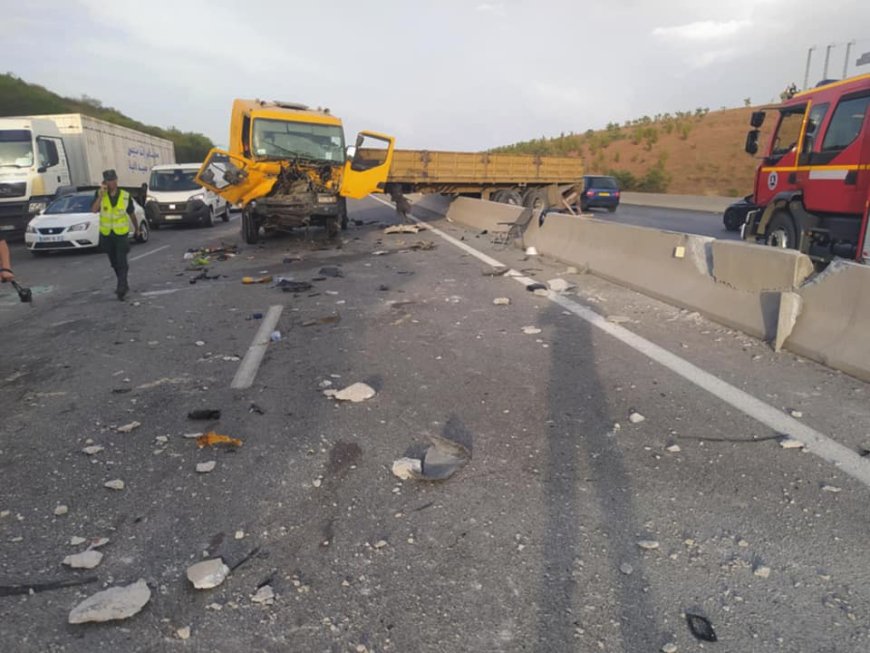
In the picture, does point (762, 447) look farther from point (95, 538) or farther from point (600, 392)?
point (95, 538)

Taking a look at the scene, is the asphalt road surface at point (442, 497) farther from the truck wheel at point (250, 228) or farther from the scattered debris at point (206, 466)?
the truck wheel at point (250, 228)

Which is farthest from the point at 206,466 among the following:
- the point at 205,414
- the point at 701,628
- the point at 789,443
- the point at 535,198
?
the point at 535,198

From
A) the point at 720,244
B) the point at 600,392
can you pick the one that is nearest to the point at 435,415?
the point at 600,392

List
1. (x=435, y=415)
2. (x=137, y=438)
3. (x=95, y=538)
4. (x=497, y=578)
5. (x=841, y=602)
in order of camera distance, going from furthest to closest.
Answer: (x=435, y=415) < (x=137, y=438) < (x=95, y=538) < (x=497, y=578) < (x=841, y=602)

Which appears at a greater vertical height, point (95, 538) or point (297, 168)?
point (297, 168)

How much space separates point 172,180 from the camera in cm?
2081

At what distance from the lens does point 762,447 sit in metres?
3.56

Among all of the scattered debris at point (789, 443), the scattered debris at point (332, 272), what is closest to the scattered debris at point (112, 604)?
the scattered debris at point (789, 443)

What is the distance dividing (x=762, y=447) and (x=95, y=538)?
3641 mm

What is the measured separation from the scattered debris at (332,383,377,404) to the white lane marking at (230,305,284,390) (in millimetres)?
828

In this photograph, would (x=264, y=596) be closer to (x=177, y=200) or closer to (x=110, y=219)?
(x=110, y=219)

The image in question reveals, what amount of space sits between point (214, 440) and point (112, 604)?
4.90 feet

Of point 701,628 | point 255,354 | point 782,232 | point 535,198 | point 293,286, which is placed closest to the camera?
point 701,628

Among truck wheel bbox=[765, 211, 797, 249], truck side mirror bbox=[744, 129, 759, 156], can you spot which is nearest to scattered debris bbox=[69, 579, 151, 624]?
truck wheel bbox=[765, 211, 797, 249]
